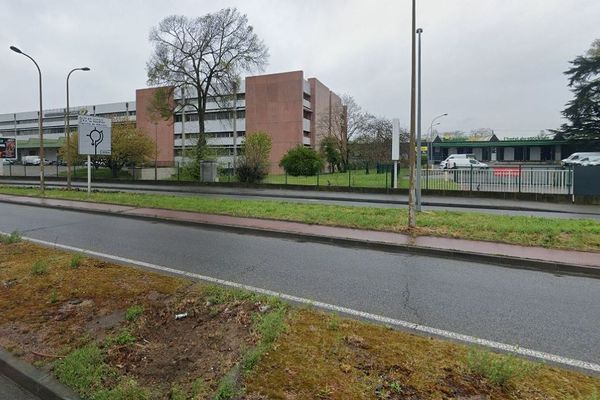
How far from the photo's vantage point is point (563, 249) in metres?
8.06

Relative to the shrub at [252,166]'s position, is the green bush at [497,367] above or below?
below

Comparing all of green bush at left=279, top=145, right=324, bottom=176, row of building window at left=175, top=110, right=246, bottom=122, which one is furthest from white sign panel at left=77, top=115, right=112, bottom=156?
row of building window at left=175, top=110, right=246, bottom=122

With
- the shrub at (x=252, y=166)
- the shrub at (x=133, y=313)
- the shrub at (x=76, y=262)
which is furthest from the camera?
the shrub at (x=252, y=166)

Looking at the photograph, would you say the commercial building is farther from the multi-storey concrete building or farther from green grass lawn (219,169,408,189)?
green grass lawn (219,169,408,189)

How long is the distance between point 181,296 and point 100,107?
90086mm

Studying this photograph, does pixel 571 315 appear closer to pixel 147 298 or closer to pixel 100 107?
pixel 147 298

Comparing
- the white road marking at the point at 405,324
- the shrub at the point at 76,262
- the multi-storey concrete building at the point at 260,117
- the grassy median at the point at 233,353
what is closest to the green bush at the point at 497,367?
the grassy median at the point at 233,353

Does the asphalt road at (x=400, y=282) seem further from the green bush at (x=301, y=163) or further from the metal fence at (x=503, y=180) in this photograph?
the green bush at (x=301, y=163)

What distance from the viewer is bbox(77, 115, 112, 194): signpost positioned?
18750mm

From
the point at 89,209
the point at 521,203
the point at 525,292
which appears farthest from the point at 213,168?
the point at 525,292

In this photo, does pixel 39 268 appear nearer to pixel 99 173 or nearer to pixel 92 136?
pixel 92 136

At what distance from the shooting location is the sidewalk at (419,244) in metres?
7.09

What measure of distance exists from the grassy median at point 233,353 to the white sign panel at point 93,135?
51.7 feet

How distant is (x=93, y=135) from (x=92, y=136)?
89 millimetres
